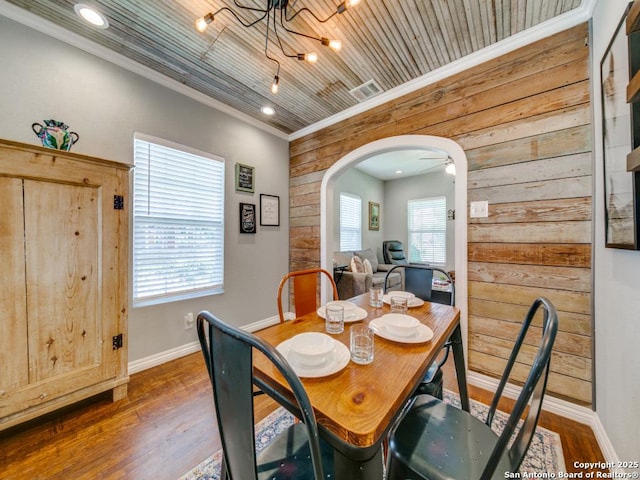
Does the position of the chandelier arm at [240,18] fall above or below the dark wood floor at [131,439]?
above

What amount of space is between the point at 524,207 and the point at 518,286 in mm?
591

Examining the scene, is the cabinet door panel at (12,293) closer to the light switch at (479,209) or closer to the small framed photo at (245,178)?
the small framed photo at (245,178)

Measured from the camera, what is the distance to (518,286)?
184 cm

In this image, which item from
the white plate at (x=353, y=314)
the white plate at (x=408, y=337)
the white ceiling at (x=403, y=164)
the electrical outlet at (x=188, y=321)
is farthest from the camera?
the white ceiling at (x=403, y=164)

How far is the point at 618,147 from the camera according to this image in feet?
4.09

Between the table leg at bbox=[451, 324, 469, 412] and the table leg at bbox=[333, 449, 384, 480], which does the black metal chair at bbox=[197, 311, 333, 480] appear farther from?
the table leg at bbox=[451, 324, 469, 412]

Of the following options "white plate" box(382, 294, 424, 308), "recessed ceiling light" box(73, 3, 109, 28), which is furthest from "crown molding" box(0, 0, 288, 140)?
"white plate" box(382, 294, 424, 308)

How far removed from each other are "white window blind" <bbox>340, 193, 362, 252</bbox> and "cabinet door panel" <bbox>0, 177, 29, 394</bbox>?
4.26 metres

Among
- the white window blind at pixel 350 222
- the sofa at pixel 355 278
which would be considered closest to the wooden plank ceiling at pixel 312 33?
the sofa at pixel 355 278

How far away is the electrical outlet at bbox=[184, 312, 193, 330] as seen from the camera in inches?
97.9

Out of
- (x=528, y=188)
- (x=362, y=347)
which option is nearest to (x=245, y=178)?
(x=362, y=347)

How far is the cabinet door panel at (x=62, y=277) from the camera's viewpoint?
1458mm

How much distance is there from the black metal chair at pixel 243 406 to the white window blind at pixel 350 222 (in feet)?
14.3

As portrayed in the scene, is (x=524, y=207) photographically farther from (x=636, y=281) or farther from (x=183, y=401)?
(x=183, y=401)
